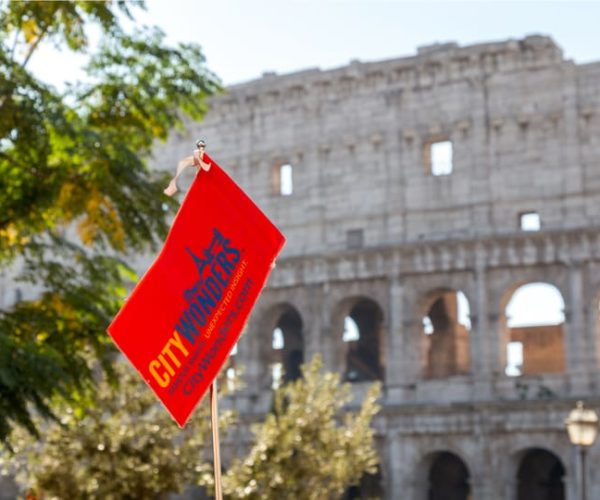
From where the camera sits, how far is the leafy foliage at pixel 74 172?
2117 cm

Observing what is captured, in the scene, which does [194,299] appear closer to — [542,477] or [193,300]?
[193,300]

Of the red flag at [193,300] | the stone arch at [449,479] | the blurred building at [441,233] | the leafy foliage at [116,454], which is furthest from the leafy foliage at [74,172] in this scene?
the stone arch at [449,479]

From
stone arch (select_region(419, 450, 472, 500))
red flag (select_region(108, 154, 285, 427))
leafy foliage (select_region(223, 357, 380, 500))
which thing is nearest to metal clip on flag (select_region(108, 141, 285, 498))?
red flag (select_region(108, 154, 285, 427))

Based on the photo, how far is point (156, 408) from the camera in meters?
31.1

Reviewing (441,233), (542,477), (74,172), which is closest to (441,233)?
(441,233)

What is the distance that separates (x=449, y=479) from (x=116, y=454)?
23.4 metres

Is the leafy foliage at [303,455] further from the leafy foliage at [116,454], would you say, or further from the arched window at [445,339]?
the arched window at [445,339]

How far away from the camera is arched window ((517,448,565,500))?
157 feet

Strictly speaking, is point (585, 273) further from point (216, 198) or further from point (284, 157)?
point (216, 198)

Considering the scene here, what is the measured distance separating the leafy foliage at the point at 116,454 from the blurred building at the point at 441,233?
16.8 m

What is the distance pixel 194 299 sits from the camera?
10438mm

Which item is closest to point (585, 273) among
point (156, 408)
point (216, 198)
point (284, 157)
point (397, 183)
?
point (397, 183)

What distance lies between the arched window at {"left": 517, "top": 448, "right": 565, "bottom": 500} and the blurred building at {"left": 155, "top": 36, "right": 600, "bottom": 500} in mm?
69

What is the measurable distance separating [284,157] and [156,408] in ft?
70.8
